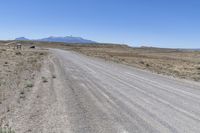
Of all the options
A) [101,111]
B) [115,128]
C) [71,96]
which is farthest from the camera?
[71,96]

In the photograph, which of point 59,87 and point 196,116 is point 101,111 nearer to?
point 196,116

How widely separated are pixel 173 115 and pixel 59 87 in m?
6.46

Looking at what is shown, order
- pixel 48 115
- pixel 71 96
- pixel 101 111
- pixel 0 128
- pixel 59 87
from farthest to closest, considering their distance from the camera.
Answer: pixel 59 87 → pixel 71 96 → pixel 101 111 → pixel 48 115 → pixel 0 128

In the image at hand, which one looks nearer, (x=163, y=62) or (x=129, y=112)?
(x=129, y=112)

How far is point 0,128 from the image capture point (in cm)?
677

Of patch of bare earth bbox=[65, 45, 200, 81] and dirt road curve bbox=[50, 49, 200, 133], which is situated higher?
dirt road curve bbox=[50, 49, 200, 133]

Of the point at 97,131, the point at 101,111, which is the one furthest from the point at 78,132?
the point at 101,111

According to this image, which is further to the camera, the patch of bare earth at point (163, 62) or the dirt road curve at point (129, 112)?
the patch of bare earth at point (163, 62)

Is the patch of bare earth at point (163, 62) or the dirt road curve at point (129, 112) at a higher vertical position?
the dirt road curve at point (129, 112)

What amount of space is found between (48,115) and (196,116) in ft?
13.3

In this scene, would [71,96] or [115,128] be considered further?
[71,96]

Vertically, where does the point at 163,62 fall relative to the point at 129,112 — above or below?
below

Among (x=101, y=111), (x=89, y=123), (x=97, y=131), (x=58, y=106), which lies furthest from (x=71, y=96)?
(x=97, y=131)

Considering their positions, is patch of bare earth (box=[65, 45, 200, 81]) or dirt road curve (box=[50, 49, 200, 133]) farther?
patch of bare earth (box=[65, 45, 200, 81])
